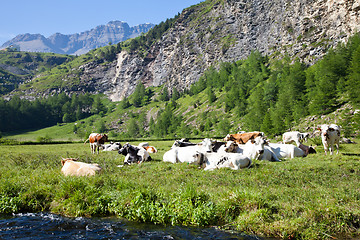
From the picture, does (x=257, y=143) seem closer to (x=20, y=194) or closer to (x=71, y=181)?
(x=71, y=181)

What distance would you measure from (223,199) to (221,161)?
632cm

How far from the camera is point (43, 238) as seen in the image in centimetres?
736

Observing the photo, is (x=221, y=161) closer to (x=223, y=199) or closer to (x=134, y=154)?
(x=223, y=199)

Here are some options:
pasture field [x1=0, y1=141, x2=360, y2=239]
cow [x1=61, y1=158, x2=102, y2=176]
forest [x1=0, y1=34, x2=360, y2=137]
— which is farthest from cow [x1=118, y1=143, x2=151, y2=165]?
forest [x1=0, y1=34, x2=360, y2=137]

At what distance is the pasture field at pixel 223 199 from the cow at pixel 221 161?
1.06 m

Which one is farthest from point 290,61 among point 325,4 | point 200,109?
point 200,109

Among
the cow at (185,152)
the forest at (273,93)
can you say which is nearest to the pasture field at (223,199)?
the cow at (185,152)

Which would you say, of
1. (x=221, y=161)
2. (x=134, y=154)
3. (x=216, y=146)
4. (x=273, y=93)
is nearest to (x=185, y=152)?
(x=216, y=146)

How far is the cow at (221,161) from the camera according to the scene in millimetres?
14336

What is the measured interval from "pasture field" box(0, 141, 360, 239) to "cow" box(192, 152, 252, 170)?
1.06 metres

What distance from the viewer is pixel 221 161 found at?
48.4ft

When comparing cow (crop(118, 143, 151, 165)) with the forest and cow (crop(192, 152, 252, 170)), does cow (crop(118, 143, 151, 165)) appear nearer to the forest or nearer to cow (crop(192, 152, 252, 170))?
cow (crop(192, 152, 252, 170))

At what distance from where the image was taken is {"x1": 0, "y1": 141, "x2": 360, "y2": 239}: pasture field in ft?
23.9

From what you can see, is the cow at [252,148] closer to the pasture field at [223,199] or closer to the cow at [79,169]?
the pasture field at [223,199]
